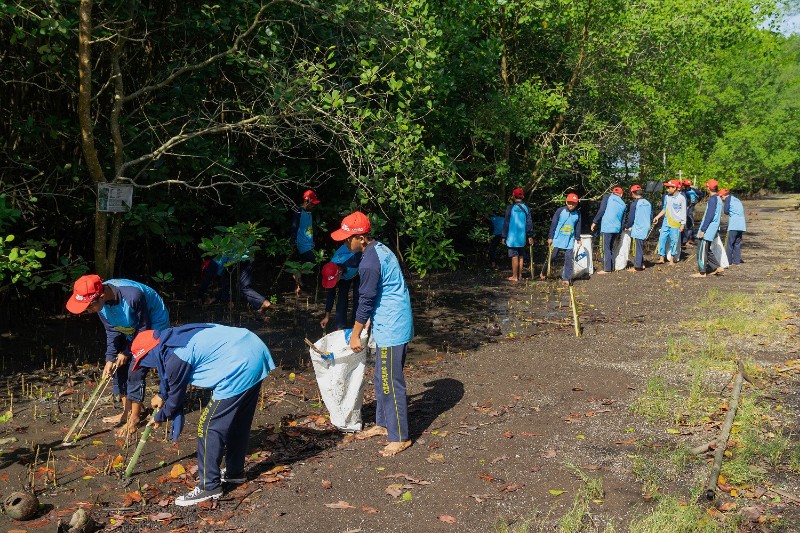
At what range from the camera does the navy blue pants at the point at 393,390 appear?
665 cm

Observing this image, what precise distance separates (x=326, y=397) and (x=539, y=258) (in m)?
13.8

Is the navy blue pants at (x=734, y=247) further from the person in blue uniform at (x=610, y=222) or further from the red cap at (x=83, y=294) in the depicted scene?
the red cap at (x=83, y=294)

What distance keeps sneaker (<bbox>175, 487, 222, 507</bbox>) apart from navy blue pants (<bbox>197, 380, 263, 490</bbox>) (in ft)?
0.11

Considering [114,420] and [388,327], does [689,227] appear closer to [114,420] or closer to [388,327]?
[388,327]

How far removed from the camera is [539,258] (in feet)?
65.7

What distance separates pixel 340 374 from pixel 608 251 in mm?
11414

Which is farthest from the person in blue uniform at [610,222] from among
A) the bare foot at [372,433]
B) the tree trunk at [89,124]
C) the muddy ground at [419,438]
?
the bare foot at [372,433]

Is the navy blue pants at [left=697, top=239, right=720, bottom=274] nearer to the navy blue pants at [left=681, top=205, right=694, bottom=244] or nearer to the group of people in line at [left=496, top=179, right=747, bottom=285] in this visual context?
the group of people in line at [left=496, top=179, right=747, bottom=285]

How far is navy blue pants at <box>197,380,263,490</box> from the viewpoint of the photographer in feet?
18.7

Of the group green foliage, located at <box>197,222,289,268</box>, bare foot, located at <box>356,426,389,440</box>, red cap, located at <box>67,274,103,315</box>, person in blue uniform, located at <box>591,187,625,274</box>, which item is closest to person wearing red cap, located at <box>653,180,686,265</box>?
person in blue uniform, located at <box>591,187,625,274</box>

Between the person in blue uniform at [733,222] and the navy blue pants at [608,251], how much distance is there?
2.42 meters

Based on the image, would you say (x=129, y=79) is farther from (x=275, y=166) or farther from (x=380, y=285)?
(x=380, y=285)

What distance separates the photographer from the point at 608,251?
55.9 ft

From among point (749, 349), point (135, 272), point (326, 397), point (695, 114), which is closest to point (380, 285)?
point (326, 397)
